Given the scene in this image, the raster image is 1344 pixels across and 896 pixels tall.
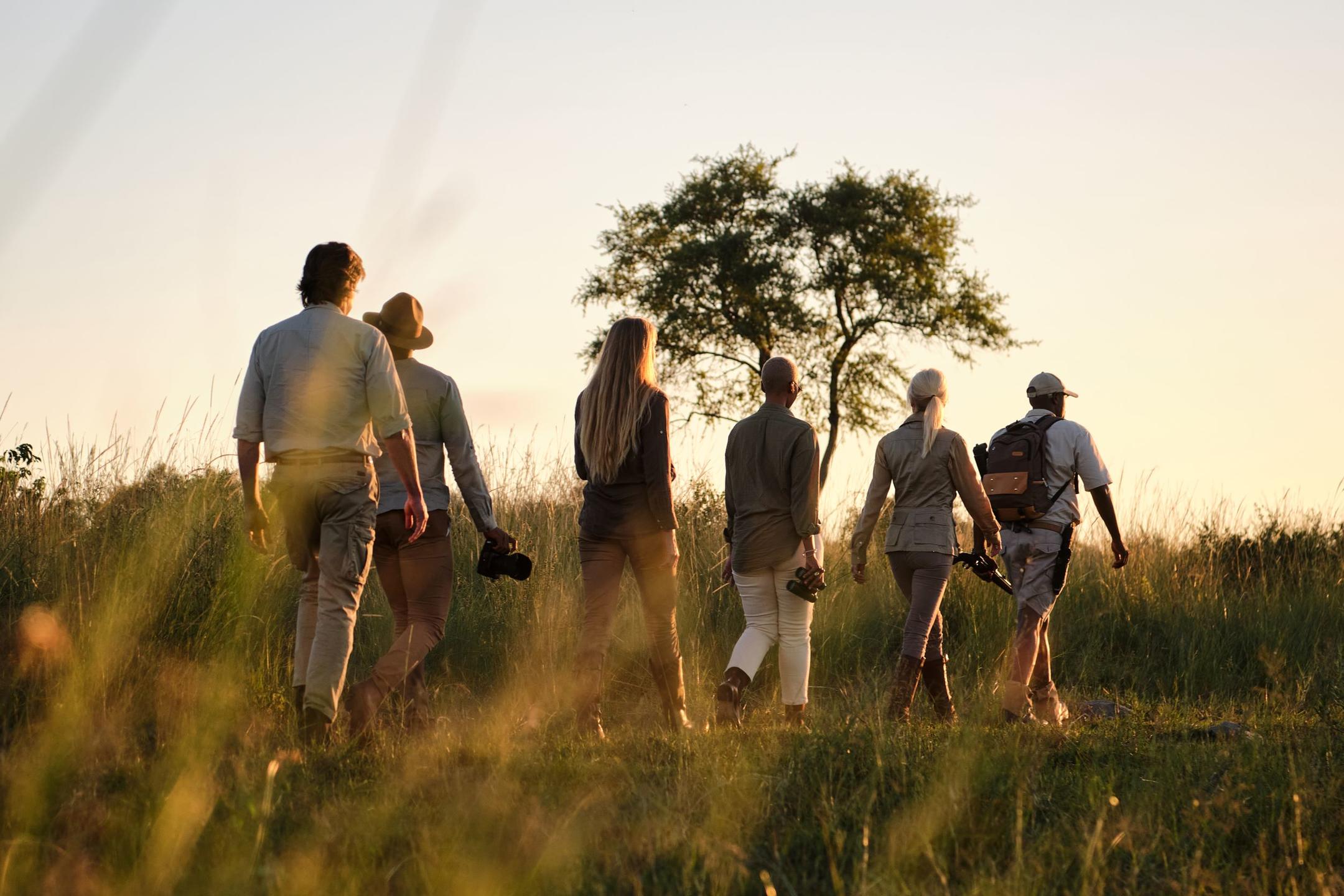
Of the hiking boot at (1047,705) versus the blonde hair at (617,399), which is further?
the hiking boot at (1047,705)

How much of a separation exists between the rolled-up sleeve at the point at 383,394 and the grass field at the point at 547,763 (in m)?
1.30

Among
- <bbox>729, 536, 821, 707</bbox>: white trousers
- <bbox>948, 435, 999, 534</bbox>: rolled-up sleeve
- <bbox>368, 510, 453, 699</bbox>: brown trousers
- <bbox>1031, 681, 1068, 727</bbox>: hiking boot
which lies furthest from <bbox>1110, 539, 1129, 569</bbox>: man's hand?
<bbox>368, 510, 453, 699</bbox>: brown trousers

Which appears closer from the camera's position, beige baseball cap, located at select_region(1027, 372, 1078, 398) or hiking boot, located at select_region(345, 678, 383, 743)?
hiking boot, located at select_region(345, 678, 383, 743)

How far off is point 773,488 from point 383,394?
2.23m

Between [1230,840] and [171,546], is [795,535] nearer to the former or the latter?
[1230,840]

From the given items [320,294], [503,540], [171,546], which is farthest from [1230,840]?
[171,546]

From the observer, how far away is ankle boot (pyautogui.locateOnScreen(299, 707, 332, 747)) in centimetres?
512

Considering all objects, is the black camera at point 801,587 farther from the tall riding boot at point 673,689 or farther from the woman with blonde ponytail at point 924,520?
the tall riding boot at point 673,689

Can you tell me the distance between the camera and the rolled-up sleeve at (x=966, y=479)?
695cm

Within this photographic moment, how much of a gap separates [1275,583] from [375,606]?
314 inches

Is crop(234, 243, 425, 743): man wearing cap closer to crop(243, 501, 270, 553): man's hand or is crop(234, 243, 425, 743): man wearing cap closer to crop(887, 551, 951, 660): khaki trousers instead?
crop(243, 501, 270, 553): man's hand

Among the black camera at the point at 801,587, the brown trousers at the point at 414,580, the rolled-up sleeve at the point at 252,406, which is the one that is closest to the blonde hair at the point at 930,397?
the black camera at the point at 801,587

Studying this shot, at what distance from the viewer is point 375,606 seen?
8.70 metres

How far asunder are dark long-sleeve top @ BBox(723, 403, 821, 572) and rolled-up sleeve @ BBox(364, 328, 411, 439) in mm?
2062
